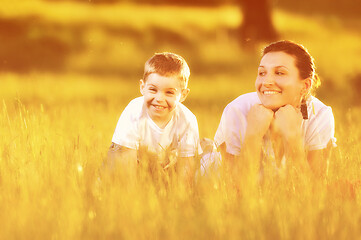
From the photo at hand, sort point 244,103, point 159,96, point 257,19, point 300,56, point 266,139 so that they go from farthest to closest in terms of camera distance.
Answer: point 257,19 < point 244,103 < point 266,139 < point 300,56 < point 159,96

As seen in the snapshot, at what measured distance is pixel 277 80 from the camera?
4.45 m

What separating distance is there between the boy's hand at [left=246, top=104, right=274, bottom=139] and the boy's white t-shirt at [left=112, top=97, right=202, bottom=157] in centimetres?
37

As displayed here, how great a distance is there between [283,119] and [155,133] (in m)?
0.85

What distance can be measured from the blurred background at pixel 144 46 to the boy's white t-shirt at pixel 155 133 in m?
2.90

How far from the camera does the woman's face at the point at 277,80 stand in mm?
4461

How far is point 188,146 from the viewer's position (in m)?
4.56

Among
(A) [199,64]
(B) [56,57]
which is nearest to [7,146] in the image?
(A) [199,64]

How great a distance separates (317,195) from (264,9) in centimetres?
1146

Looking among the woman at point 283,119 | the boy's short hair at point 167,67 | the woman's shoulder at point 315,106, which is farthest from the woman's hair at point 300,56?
the boy's short hair at point 167,67

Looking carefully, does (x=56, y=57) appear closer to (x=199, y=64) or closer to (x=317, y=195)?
(x=199, y=64)

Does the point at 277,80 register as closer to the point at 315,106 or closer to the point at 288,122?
the point at 288,122

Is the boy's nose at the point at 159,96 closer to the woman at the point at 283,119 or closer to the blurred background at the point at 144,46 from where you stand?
the woman at the point at 283,119

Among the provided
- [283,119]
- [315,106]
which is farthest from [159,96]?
[315,106]

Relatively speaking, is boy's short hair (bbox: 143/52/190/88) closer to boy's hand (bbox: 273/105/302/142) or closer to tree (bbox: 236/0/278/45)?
boy's hand (bbox: 273/105/302/142)
